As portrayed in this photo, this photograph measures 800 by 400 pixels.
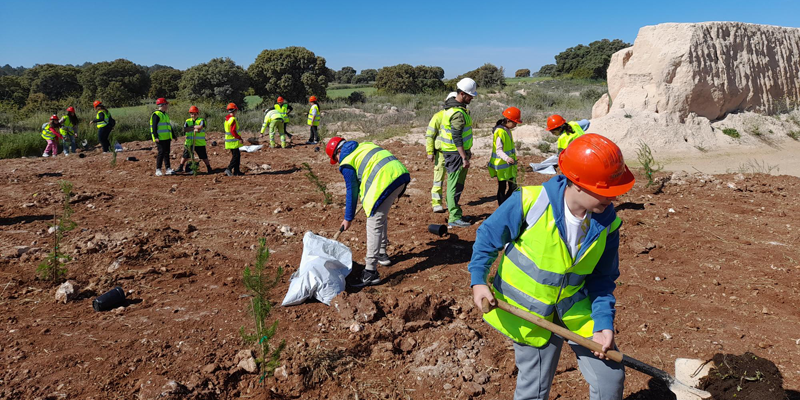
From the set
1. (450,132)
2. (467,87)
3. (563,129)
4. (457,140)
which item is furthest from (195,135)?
(563,129)

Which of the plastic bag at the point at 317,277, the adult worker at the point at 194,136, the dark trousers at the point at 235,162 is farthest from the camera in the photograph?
the dark trousers at the point at 235,162

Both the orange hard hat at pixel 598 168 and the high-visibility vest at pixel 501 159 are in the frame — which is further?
the high-visibility vest at pixel 501 159

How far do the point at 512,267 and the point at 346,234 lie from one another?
Result: 4007 mm

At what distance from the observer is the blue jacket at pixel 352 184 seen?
13.9 ft

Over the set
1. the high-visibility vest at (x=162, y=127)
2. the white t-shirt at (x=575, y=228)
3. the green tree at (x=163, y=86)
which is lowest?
the white t-shirt at (x=575, y=228)

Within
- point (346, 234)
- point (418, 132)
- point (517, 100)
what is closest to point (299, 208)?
point (346, 234)

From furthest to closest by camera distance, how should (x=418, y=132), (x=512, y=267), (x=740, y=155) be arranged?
1. (x=418, y=132)
2. (x=740, y=155)
3. (x=512, y=267)

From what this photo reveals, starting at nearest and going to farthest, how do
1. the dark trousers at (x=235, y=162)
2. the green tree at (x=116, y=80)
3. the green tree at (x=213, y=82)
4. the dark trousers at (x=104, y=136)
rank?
the dark trousers at (x=235, y=162), the dark trousers at (x=104, y=136), the green tree at (x=213, y=82), the green tree at (x=116, y=80)

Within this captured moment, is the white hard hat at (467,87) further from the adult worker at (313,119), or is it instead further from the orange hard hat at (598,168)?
the adult worker at (313,119)

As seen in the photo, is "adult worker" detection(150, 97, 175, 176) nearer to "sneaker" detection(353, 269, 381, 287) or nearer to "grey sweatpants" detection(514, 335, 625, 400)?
"sneaker" detection(353, 269, 381, 287)

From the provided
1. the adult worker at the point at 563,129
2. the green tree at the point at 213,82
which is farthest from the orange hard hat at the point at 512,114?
the green tree at the point at 213,82

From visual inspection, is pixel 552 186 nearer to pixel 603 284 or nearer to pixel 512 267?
pixel 512 267

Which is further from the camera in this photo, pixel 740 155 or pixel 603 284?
pixel 740 155

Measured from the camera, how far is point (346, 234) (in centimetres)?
593
